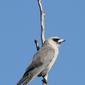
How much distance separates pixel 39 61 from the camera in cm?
830

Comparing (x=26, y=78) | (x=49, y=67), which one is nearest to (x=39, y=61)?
(x=49, y=67)

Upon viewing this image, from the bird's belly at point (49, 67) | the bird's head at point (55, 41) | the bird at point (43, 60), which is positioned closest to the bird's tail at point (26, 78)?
the bird at point (43, 60)

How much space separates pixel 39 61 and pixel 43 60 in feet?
0.45

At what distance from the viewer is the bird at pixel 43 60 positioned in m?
7.89

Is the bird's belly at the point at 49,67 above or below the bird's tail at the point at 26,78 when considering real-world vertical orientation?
below

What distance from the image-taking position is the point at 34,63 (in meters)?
8.20

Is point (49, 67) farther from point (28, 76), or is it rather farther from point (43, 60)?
point (28, 76)

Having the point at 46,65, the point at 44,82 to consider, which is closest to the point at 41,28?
the point at 44,82

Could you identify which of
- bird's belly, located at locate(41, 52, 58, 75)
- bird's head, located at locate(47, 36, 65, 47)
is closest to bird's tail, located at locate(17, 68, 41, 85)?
bird's belly, located at locate(41, 52, 58, 75)

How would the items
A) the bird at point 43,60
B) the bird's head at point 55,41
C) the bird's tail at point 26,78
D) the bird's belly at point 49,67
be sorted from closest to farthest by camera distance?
1. the bird's tail at point 26,78
2. the bird at point 43,60
3. the bird's belly at point 49,67
4. the bird's head at point 55,41

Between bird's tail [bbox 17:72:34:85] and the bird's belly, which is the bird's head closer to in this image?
the bird's belly

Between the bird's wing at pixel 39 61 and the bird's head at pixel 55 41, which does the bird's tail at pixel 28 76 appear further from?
the bird's head at pixel 55 41

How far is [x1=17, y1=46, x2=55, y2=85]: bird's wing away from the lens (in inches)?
311

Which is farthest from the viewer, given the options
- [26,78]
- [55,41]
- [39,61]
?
[55,41]
